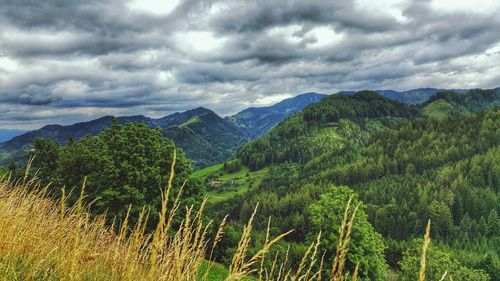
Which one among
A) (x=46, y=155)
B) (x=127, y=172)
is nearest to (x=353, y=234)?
(x=127, y=172)

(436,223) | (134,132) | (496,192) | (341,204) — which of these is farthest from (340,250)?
(496,192)

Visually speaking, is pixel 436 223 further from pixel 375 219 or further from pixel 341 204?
pixel 341 204

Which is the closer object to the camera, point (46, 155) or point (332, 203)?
point (332, 203)

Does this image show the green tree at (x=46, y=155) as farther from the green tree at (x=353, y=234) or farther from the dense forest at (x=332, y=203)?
the green tree at (x=353, y=234)

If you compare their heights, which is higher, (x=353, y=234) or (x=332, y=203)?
(x=332, y=203)

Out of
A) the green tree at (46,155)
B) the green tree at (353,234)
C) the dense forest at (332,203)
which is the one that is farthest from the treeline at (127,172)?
the green tree at (353,234)

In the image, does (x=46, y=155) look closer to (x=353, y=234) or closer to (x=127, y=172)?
(x=127, y=172)

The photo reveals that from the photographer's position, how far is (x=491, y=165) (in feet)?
607

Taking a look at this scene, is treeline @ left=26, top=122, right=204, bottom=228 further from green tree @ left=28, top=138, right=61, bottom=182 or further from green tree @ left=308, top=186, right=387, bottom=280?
green tree @ left=308, top=186, right=387, bottom=280

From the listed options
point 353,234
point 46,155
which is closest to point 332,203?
point 353,234

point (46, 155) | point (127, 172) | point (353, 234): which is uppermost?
point (46, 155)

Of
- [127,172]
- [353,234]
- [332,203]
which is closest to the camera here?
[127,172]

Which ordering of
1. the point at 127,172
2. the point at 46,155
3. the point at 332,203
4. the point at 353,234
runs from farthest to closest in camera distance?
the point at 46,155 → the point at 332,203 → the point at 353,234 → the point at 127,172

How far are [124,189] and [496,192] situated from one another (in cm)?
18947
